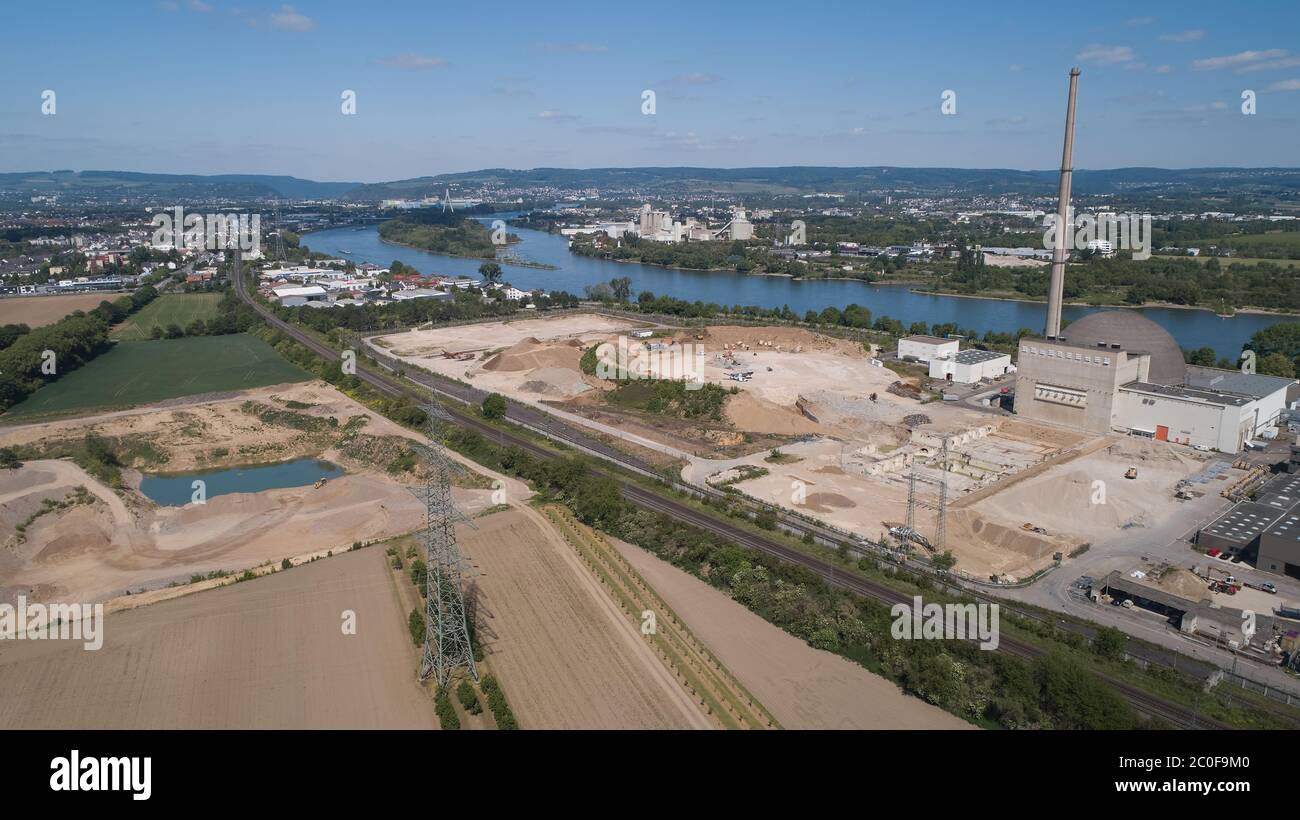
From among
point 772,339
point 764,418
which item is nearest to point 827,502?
point 764,418

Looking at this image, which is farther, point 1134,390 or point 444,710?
point 1134,390

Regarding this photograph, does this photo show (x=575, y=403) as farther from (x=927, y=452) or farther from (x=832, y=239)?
(x=832, y=239)

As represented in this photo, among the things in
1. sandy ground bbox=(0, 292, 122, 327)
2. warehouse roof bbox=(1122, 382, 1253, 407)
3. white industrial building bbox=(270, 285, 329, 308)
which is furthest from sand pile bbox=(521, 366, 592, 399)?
sandy ground bbox=(0, 292, 122, 327)

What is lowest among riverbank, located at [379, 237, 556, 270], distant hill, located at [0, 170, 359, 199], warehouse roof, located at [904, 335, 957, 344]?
warehouse roof, located at [904, 335, 957, 344]

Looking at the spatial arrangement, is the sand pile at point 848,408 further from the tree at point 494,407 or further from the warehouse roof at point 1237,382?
the warehouse roof at point 1237,382

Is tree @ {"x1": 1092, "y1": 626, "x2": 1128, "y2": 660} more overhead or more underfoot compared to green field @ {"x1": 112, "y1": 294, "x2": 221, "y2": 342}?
more underfoot

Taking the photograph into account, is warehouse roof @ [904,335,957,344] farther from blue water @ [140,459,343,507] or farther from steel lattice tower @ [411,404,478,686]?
steel lattice tower @ [411,404,478,686]

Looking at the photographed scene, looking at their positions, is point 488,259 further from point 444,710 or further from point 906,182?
point 906,182
